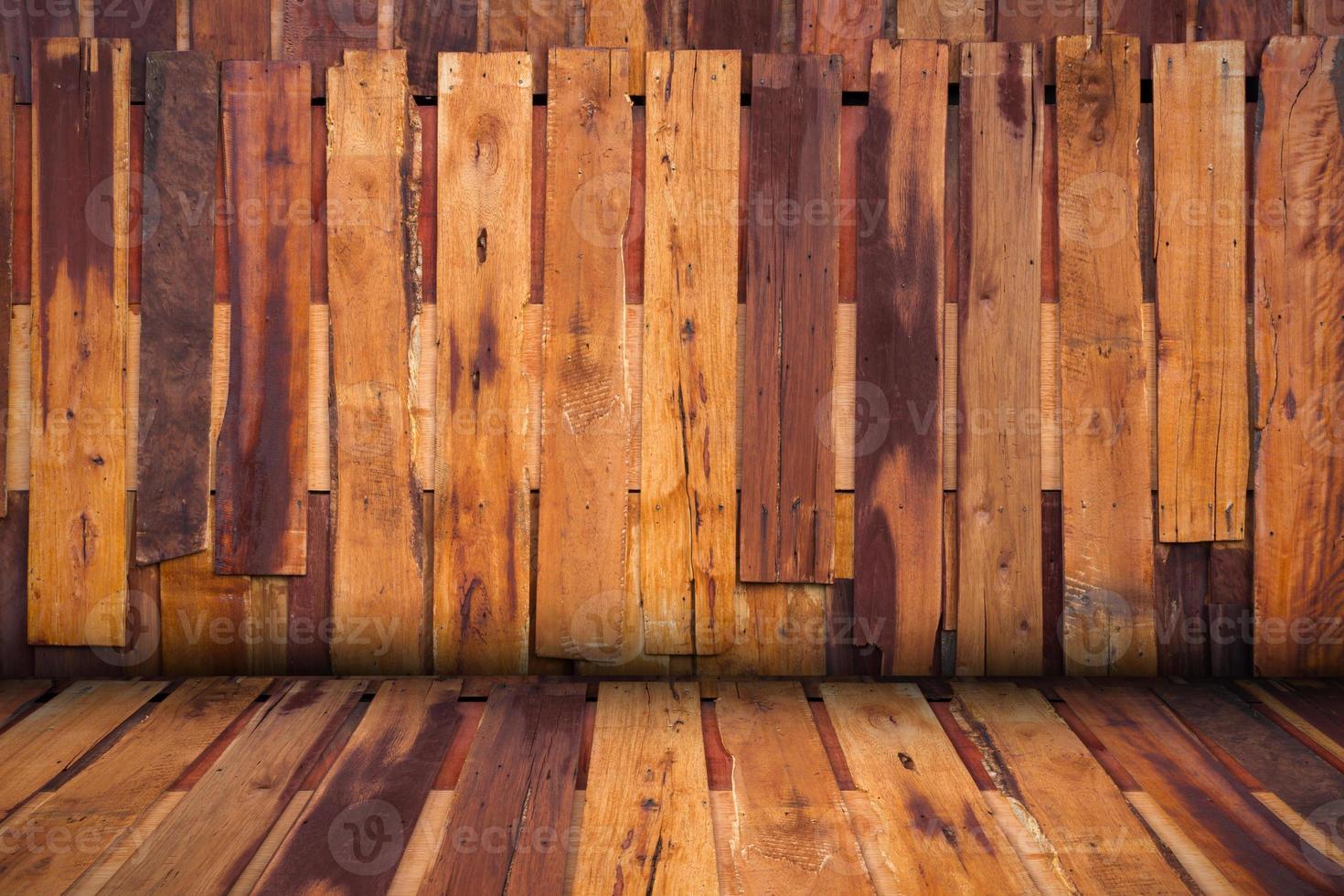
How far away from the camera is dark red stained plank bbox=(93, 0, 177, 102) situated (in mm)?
1978

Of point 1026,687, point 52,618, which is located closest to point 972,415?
point 1026,687

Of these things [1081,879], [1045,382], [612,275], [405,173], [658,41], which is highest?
[658,41]

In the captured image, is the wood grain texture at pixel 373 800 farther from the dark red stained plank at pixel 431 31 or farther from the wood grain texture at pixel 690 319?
the dark red stained plank at pixel 431 31

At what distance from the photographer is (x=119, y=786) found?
1.54 meters

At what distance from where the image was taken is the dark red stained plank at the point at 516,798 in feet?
4.26

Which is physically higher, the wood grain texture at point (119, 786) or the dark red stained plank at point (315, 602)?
the dark red stained plank at point (315, 602)

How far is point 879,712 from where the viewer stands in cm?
184

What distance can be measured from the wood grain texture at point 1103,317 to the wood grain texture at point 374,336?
1.62 m

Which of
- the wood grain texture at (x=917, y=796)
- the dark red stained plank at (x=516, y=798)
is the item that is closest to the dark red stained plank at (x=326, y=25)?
the dark red stained plank at (x=516, y=798)

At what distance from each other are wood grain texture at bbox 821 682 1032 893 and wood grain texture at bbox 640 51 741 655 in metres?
0.49

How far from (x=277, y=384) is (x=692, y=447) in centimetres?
104

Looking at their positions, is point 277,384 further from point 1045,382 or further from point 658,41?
point 1045,382

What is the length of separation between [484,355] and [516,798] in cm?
102

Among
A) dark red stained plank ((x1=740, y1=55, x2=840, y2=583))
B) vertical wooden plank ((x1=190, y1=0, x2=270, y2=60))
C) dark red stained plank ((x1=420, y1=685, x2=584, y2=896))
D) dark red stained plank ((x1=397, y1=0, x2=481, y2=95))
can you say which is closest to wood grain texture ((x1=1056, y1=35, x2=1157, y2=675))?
dark red stained plank ((x1=740, y1=55, x2=840, y2=583))
